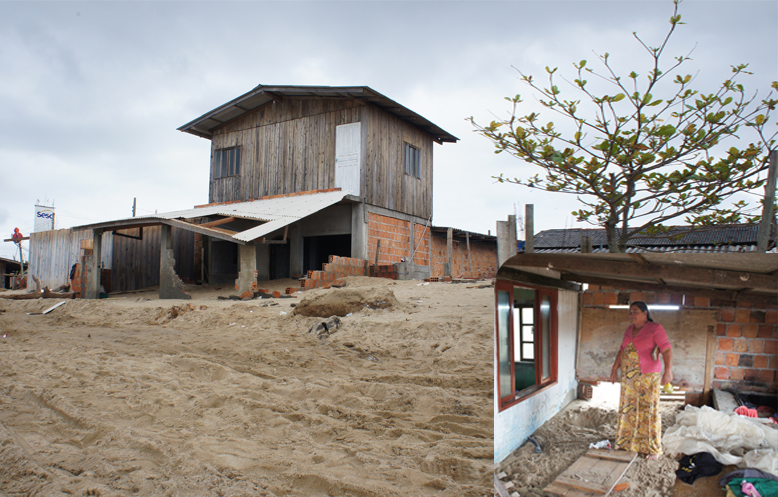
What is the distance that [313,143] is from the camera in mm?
13578

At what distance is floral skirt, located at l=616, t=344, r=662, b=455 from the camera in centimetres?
109

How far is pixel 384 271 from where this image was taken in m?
11.8

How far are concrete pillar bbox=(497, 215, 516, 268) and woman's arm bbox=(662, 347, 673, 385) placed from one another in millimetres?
488

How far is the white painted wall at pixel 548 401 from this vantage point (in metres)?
1.15

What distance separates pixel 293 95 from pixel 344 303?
8417mm

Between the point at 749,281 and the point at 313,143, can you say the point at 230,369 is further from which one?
the point at 313,143

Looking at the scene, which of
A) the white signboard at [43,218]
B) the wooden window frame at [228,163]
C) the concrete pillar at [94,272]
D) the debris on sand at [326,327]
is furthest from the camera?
the white signboard at [43,218]

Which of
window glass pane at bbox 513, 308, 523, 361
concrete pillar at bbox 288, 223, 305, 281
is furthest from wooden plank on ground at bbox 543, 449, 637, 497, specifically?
concrete pillar at bbox 288, 223, 305, 281

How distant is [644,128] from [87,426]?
3.72 m

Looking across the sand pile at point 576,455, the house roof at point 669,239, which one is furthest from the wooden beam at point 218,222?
the sand pile at point 576,455

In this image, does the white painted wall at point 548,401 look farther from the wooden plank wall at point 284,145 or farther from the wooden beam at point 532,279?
the wooden plank wall at point 284,145

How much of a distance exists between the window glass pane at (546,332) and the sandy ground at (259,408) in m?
1.58

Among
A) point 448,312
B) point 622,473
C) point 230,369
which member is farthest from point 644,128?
point 448,312

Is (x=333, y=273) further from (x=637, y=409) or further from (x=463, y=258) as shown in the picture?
(x=637, y=409)
